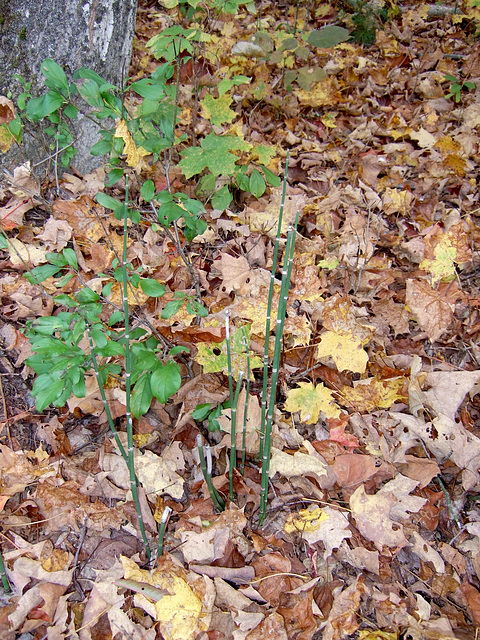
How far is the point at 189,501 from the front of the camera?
61.5 inches

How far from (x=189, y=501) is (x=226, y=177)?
5.81 feet

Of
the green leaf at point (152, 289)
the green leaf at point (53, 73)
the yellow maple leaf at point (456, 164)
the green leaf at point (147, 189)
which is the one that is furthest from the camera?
the yellow maple leaf at point (456, 164)

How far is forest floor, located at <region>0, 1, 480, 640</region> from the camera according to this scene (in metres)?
1.30

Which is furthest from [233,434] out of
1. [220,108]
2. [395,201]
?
[220,108]

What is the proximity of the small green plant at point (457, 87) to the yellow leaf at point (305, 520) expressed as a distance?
3380 mm

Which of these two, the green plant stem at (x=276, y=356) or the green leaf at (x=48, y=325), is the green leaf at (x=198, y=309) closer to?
the green plant stem at (x=276, y=356)

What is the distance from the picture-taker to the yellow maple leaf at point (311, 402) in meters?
1.69

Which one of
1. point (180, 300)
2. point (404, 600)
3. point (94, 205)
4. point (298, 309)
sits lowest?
point (404, 600)

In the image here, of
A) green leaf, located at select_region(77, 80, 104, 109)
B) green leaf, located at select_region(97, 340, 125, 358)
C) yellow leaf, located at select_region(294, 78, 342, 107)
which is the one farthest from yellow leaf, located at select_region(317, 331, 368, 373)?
yellow leaf, located at select_region(294, 78, 342, 107)

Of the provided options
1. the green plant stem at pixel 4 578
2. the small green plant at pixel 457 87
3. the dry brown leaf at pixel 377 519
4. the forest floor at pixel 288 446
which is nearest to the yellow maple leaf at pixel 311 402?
the forest floor at pixel 288 446

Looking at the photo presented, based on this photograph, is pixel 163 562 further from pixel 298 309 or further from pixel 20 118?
pixel 20 118

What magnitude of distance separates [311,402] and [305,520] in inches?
17.2

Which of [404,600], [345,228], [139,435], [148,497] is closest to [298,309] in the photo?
[345,228]

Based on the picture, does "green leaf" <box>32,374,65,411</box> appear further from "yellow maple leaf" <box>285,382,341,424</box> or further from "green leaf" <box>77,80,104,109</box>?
"green leaf" <box>77,80,104,109</box>
